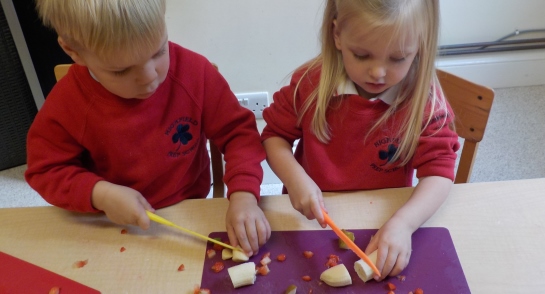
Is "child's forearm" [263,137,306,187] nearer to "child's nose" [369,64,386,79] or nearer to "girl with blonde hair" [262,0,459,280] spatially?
"girl with blonde hair" [262,0,459,280]

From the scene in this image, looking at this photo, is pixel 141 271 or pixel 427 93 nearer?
pixel 141 271

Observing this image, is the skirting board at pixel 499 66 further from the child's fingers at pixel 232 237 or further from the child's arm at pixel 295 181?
the child's fingers at pixel 232 237

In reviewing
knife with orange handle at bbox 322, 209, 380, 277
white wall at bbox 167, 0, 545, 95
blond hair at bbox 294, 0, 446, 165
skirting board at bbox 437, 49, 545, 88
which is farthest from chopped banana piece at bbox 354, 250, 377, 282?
skirting board at bbox 437, 49, 545, 88

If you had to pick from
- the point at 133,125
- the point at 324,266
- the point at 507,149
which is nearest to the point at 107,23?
the point at 133,125

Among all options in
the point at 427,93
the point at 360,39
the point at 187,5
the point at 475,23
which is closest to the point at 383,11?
the point at 360,39

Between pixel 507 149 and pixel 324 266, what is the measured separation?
163cm

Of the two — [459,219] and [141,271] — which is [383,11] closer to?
[459,219]

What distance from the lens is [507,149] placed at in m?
2.04

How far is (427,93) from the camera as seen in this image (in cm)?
88

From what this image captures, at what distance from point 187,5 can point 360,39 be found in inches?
38.6

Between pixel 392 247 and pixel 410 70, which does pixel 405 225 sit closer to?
pixel 392 247

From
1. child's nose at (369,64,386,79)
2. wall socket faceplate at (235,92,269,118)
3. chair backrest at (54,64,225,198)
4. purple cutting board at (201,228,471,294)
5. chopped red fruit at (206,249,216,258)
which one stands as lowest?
wall socket faceplate at (235,92,269,118)

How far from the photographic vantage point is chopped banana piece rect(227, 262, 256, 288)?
711mm

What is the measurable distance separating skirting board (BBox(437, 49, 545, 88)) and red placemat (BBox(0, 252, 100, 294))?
76.4 inches
